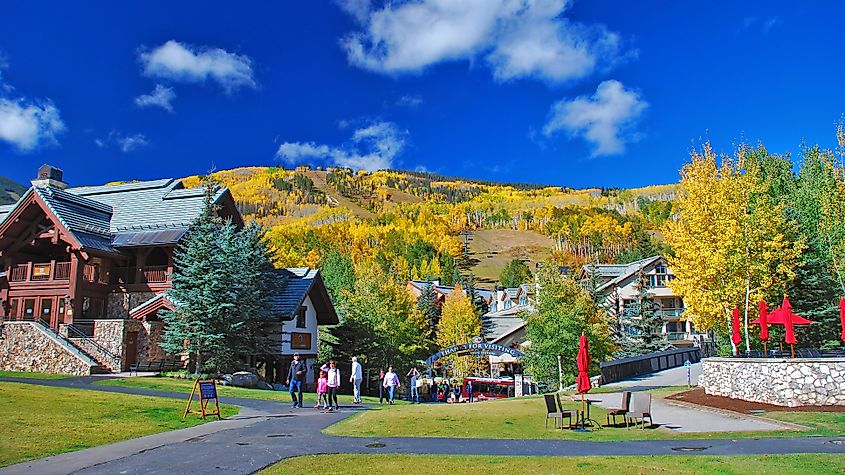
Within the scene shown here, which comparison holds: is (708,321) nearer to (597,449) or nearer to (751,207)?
(751,207)

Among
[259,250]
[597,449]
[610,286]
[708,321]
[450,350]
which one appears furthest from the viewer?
[610,286]

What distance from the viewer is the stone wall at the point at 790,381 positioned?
20.9 meters

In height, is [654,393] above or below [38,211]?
below

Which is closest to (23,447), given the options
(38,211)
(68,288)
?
(68,288)

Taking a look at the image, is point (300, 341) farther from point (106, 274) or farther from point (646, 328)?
point (646, 328)

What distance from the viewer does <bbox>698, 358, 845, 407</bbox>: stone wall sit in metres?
20.9

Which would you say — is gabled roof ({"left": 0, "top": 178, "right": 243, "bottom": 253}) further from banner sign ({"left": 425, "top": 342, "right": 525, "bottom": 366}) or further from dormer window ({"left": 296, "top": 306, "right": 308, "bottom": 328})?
banner sign ({"left": 425, "top": 342, "right": 525, "bottom": 366})

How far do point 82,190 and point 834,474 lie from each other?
5408cm

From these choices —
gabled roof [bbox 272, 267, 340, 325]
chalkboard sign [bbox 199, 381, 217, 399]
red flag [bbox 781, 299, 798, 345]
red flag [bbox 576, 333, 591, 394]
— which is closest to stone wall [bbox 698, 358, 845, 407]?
red flag [bbox 781, 299, 798, 345]

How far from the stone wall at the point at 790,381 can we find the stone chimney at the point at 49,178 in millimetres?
Answer: 47996

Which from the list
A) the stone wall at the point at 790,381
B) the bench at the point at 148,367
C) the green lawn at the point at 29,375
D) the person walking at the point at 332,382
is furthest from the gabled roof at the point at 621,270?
the green lawn at the point at 29,375

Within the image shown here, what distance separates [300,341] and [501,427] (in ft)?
88.8

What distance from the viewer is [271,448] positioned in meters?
14.0

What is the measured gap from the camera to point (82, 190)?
168ft
